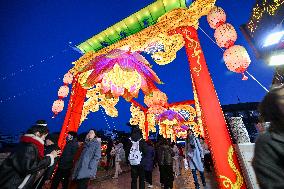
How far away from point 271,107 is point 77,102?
8926mm

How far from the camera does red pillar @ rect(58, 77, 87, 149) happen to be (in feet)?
29.0

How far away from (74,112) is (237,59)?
728cm

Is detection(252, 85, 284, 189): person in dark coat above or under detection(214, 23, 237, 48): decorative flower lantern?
under

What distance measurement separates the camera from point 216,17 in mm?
5469

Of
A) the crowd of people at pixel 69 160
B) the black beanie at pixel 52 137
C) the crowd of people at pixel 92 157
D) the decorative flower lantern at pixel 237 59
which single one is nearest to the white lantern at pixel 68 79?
the crowd of people at pixel 69 160

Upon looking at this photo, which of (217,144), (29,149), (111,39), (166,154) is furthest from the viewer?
(111,39)

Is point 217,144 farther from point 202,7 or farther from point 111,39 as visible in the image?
point 111,39

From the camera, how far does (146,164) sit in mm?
6004

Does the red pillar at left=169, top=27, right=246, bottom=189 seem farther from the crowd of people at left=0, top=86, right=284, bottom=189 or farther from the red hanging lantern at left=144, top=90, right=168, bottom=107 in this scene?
the red hanging lantern at left=144, top=90, right=168, bottom=107

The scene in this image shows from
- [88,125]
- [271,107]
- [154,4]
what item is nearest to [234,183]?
[271,107]

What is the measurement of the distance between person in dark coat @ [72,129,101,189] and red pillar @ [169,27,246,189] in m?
2.87

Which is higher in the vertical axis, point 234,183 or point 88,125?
point 88,125

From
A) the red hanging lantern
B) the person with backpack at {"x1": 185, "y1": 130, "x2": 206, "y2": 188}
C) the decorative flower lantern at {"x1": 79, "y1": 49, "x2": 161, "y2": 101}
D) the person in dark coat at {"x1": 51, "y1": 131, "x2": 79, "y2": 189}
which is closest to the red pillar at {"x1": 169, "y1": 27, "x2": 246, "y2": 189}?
the person with backpack at {"x1": 185, "y1": 130, "x2": 206, "y2": 188}

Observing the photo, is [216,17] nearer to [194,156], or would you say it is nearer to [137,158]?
[194,156]
